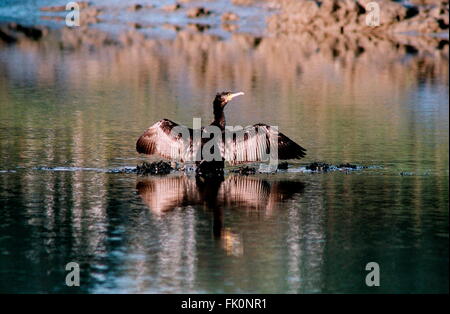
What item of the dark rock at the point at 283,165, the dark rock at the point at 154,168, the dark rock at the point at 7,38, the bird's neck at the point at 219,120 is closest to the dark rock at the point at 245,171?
the dark rock at the point at 283,165

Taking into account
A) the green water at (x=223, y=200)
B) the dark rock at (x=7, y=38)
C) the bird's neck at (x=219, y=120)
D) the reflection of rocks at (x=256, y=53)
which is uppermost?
the dark rock at (x=7, y=38)

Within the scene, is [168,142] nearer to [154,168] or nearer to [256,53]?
[154,168]

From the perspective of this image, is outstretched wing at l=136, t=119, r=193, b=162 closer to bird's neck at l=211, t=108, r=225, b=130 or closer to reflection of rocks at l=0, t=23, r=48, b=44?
bird's neck at l=211, t=108, r=225, b=130

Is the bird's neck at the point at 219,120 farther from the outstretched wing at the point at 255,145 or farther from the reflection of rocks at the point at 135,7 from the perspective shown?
the reflection of rocks at the point at 135,7

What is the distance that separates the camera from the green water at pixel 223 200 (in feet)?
44.0

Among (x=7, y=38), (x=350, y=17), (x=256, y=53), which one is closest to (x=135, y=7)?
(x=350, y=17)

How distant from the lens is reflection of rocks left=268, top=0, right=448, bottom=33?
52.1m

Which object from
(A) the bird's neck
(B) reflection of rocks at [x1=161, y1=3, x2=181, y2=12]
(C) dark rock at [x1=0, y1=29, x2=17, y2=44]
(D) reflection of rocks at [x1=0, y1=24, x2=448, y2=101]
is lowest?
(A) the bird's neck

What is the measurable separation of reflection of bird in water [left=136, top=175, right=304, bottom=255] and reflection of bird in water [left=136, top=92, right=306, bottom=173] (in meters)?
0.33

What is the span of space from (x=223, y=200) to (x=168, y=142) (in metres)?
2.51

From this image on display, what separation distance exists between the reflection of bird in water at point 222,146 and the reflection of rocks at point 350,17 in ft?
109

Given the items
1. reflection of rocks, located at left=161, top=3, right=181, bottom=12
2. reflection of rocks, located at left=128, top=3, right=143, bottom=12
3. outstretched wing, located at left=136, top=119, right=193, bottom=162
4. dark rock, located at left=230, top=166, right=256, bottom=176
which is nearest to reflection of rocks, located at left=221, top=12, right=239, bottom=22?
reflection of rocks, located at left=161, top=3, right=181, bottom=12

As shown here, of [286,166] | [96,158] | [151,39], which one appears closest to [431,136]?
[286,166]

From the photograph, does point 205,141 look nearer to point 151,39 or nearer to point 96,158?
point 96,158
